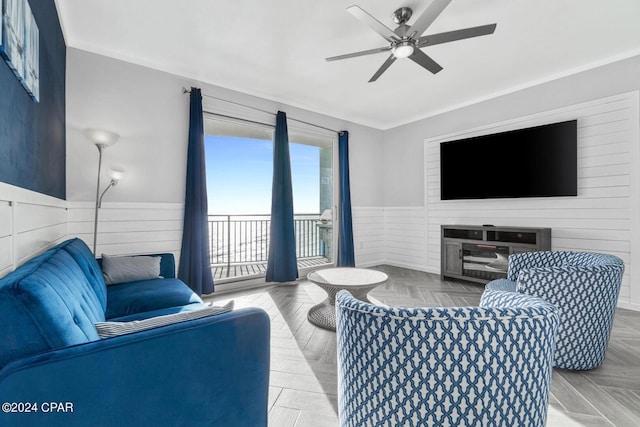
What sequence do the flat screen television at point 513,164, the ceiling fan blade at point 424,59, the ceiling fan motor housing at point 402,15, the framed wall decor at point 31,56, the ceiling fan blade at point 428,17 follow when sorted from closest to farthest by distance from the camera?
the framed wall decor at point 31,56, the ceiling fan blade at point 428,17, the ceiling fan motor housing at point 402,15, the ceiling fan blade at point 424,59, the flat screen television at point 513,164

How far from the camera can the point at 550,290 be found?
179 cm

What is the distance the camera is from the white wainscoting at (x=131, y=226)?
2.78m

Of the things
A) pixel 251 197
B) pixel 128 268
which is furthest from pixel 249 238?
pixel 128 268

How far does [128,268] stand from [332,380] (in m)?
1.88

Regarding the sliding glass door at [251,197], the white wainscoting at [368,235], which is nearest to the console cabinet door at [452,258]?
the white wainscoting at [368,235]

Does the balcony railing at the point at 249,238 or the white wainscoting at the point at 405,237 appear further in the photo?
the balcony railing at the point at 249,238

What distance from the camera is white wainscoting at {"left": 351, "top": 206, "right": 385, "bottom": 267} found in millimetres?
5137

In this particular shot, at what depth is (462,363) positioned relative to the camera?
2.68 ft

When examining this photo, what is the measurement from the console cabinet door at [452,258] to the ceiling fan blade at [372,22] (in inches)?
116

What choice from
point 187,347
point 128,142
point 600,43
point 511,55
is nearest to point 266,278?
point 128,142

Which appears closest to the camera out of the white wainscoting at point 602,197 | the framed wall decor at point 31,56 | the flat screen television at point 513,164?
the framed wall decor at point 31,56

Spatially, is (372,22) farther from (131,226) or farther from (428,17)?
(131,226)

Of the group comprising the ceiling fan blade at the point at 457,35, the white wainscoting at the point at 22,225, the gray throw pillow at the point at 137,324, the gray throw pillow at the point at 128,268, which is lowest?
the gray throw pillow at the point at 128,268

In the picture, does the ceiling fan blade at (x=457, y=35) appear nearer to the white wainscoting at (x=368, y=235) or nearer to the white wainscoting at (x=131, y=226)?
the white wainscoting at (x=131, y=226)
